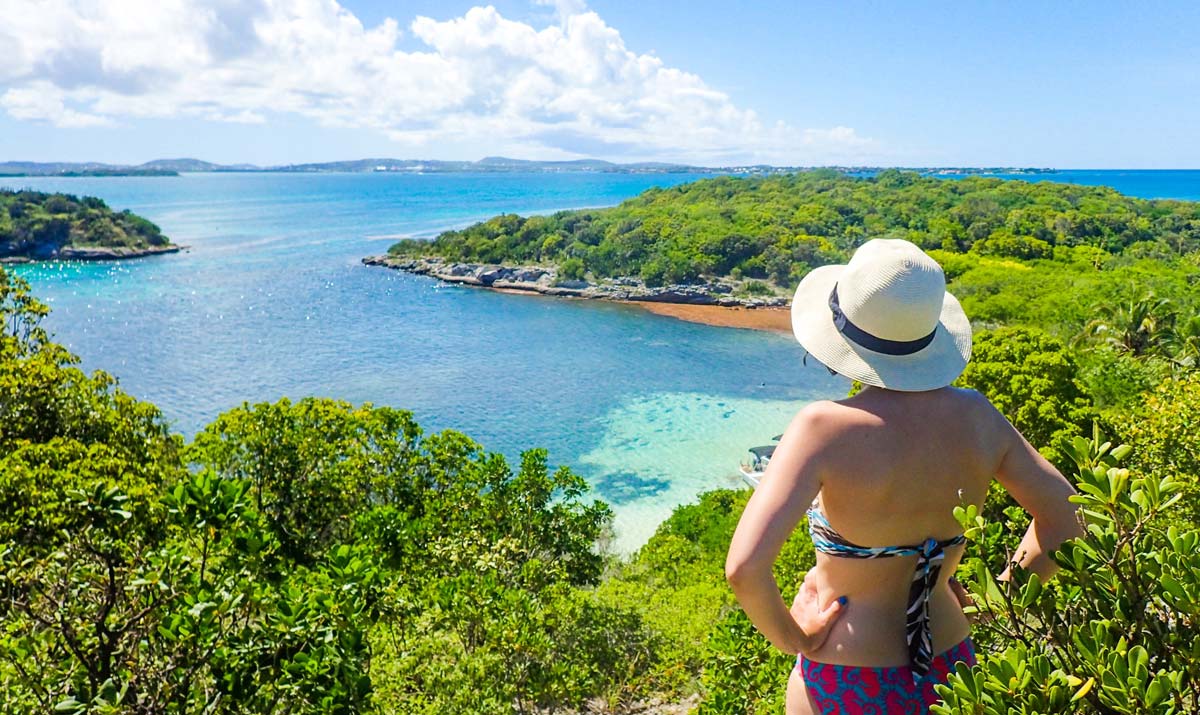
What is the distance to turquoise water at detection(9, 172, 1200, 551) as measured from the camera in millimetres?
26672

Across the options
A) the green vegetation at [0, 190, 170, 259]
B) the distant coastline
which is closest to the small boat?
the distant coastline

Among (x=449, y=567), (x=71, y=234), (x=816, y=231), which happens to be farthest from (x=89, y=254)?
(x=449, y=567)

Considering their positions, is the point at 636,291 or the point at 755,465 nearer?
the point at 755,465

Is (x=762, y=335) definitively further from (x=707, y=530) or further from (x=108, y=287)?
(x=108, y=287)

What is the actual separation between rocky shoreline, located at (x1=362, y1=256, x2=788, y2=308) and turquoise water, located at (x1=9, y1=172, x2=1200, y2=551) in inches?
88.2

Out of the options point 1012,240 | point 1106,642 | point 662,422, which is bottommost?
point 662,422

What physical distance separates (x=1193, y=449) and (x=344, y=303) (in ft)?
165

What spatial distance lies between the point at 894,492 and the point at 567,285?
57912 millimetres

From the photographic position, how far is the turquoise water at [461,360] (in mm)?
26672

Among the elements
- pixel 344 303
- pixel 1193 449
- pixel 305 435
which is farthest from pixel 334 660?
pixel 344 303

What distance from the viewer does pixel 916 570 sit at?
1887mm

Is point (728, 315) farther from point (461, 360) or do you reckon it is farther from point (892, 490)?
point (892, 490)

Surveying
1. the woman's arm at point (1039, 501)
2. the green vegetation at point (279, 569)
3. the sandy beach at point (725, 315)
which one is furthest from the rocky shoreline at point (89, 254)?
the woman's arm at point (1039, 501)

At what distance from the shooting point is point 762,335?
43.7 m
